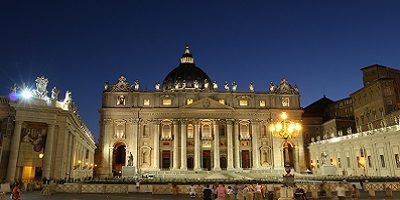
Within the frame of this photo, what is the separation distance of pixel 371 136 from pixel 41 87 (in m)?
40.1

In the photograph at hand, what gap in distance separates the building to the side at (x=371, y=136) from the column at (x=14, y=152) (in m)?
39.8

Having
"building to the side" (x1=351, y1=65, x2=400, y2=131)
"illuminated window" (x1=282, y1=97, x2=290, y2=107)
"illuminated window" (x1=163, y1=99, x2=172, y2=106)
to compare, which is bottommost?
"building to the side" (x1=351, y1=65, x2=400, y2=131)

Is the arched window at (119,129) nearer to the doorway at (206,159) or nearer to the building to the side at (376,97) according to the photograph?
the doorway at (206,159)

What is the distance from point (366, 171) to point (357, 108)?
46.6 feet

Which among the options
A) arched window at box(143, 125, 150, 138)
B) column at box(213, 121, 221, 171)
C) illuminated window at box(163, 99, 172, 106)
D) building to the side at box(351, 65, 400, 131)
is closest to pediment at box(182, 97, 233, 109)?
column at box(213, 121, 221, 171)

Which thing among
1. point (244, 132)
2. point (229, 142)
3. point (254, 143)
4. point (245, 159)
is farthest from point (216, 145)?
point (254, 143)

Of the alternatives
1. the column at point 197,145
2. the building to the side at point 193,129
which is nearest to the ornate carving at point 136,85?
the building to the side at point 193,129

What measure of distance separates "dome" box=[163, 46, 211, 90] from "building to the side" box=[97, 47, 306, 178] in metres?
9.35

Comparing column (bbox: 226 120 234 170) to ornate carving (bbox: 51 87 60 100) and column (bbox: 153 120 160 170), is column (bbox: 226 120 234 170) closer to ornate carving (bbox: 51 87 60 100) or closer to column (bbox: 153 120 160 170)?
column (bbox: 153 120 160 170)

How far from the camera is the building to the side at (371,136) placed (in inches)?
1689

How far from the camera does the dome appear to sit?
79.1 meters

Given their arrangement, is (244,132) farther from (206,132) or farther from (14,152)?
(14,152)

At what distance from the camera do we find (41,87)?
31.7 meters

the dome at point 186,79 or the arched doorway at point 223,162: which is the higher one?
the dome at point 186,79
